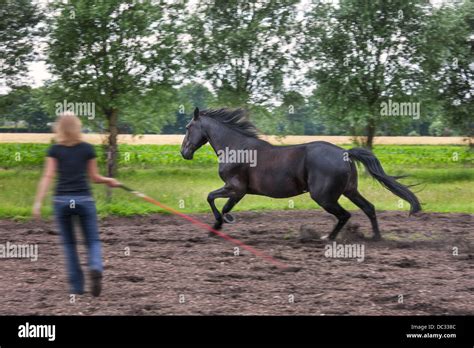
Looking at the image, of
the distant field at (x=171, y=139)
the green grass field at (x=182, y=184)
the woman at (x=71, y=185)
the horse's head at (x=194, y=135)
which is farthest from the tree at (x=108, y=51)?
the distant field at (x=171, y=139)

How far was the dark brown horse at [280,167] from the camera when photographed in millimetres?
10555

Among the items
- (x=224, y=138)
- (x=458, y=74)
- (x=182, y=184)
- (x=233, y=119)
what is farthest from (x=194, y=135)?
(x=458, y=74)

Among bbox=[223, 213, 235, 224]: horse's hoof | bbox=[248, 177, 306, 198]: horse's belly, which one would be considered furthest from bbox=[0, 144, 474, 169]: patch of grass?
bbox=[248, 177, 306, 198]: horse's belly

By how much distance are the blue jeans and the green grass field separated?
683 cm

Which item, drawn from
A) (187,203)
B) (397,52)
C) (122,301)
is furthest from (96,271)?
(397,52)

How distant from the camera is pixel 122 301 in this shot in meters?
6.65

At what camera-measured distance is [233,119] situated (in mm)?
11781

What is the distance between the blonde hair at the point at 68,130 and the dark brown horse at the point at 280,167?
4.95 meters

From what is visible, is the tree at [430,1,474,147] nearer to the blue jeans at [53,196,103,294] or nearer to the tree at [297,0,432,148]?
the tree at [297,0,432,148]

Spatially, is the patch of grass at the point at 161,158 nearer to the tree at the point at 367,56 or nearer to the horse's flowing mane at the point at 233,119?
the tree at the point at 367,56

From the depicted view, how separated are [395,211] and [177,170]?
1120 cm

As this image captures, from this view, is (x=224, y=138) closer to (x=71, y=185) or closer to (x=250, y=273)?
(x=250, y=273)

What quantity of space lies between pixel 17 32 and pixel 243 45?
304 inches

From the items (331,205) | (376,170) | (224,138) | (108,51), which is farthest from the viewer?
(108,51)
